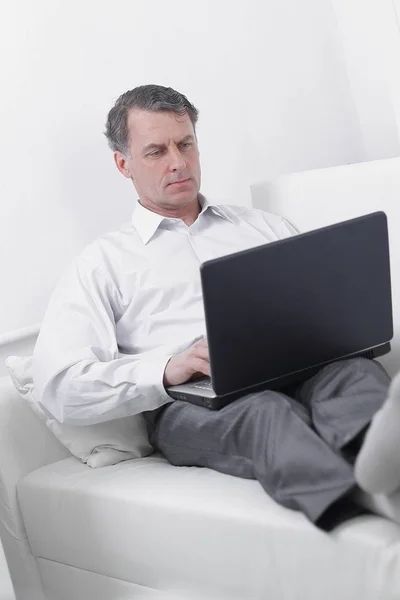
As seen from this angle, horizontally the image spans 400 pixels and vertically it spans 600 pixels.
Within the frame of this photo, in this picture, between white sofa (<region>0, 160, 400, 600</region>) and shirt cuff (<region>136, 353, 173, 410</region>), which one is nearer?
white sofa (<region>0, 160, 400, 600</region>)

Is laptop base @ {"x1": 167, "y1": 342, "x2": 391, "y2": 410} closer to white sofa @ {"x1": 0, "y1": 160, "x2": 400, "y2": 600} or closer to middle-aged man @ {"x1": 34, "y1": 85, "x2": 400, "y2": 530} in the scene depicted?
middle-aged man @ {"x1": 34, "y1": 85, "x2": 400, "y2": 530}

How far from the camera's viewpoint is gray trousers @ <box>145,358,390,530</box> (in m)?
1.51

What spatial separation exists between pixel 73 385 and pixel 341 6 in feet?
5.68

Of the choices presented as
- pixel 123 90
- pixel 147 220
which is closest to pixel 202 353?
pixel 147 220

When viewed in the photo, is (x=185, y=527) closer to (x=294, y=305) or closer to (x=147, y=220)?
(x=294, y=305)

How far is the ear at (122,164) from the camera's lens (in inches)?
92.4

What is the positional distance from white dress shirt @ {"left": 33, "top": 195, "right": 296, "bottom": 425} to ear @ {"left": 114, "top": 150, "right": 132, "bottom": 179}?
102 millimetres

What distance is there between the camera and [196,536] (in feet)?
5.57

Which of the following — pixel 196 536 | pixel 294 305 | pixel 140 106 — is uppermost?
pixel 140 106

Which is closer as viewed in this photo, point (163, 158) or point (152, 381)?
point (152, 381)

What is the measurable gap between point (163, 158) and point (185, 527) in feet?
3.12

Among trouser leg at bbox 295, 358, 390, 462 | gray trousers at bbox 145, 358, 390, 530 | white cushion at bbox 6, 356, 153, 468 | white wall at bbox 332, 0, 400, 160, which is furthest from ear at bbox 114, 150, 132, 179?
white wall at bbox 332, 0, 400, 160

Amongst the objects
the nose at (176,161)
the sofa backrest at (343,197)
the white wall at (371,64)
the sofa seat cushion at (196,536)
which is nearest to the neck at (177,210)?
the nose at (176,161)

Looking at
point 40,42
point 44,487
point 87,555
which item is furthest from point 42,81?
point 87,555
